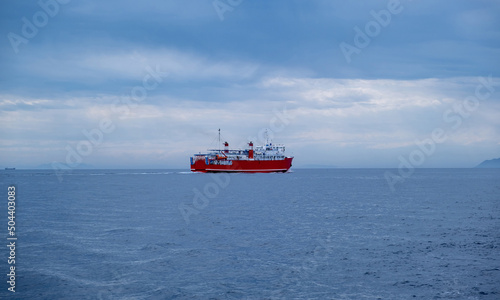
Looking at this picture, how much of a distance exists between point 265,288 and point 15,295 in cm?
1102

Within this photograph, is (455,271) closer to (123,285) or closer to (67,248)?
(123,285)

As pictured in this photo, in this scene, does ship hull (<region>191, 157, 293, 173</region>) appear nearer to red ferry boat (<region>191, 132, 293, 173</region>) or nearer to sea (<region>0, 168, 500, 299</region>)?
red ferry boat (<region>191, 132, 293, 173</region>)

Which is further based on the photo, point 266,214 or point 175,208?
point 175,208

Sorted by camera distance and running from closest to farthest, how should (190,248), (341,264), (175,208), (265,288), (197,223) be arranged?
(265,288) < (341,264) < (190,248) < (197,223) < (175,208)

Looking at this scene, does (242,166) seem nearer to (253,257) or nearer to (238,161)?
(238,161)

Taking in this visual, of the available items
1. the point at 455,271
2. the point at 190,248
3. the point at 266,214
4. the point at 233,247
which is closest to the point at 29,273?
the point at 190,248

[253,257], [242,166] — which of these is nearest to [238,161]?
[242,166]

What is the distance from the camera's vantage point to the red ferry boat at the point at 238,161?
140 m

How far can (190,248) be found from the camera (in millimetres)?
25172

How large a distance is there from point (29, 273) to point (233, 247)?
11918mm

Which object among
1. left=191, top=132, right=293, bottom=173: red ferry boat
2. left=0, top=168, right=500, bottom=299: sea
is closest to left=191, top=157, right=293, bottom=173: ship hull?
left=191, top=132, right=293, bottom=173: red ferry boat

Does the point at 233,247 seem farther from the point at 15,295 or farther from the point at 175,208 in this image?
the point at 175,208

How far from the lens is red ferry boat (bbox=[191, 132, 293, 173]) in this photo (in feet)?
459

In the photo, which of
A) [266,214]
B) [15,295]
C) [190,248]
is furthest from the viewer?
[266,214]
